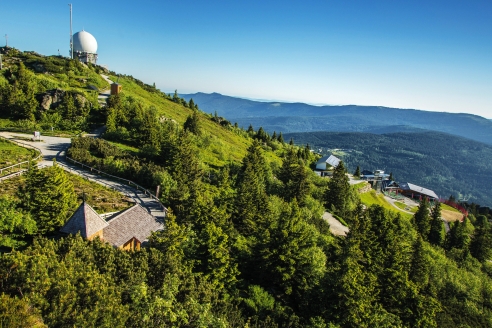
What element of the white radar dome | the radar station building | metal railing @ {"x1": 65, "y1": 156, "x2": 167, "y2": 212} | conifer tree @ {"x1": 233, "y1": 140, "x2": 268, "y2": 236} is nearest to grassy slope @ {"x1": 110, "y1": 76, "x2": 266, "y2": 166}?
metal railing @ {"x1": 65, "y1": 156, "x2": 167, "y2": 212}

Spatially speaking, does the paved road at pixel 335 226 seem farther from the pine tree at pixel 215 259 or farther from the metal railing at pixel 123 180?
the pine tree at pixel 215 259

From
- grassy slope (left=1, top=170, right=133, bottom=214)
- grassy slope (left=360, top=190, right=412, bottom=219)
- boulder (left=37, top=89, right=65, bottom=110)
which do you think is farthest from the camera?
grassy slope (left=360, top=190, right=412, bottom=219)

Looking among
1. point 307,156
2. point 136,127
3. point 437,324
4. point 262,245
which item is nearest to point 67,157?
point 136,127

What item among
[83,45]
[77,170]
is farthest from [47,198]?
[83,45]

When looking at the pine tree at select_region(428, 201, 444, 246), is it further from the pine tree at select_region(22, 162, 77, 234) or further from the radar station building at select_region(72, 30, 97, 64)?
the radar station building at select_region(72, 30, 97, 64)

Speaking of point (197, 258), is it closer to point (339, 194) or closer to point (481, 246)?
point (339, 194)

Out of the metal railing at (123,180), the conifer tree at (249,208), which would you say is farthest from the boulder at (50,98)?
the conifer tree at (249,208)
